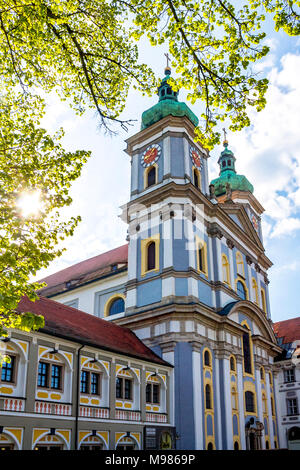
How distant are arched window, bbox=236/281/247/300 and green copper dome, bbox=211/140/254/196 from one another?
10.8 meters

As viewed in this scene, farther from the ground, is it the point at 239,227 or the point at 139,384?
the point at 239,227

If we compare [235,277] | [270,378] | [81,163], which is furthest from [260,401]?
[81,163]

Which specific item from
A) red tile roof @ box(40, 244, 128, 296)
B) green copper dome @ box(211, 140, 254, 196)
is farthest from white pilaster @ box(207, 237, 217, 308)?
green copper dome @ box(211, 140, 254, 196)

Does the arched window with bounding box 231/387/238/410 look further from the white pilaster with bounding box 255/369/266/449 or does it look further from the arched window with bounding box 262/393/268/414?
the arched window with bounding box 262/393/268/414

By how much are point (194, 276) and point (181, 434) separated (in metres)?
8.33

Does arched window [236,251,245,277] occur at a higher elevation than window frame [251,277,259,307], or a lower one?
higher

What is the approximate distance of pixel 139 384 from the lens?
21172mm

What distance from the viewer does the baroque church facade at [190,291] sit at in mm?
24016

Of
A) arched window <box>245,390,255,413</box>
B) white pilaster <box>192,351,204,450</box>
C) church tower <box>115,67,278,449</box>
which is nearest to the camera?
white pilaster <box>192,351,204,450</box>

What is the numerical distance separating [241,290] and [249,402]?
24.9 feet

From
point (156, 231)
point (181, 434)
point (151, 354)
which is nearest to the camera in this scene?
point (181, 434)

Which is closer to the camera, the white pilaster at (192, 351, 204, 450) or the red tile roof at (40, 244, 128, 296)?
the white pilaster at (192, 351, 204, 450)

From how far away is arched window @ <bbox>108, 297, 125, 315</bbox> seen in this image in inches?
1221

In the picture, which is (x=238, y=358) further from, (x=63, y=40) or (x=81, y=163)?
(x=63, y=40)
